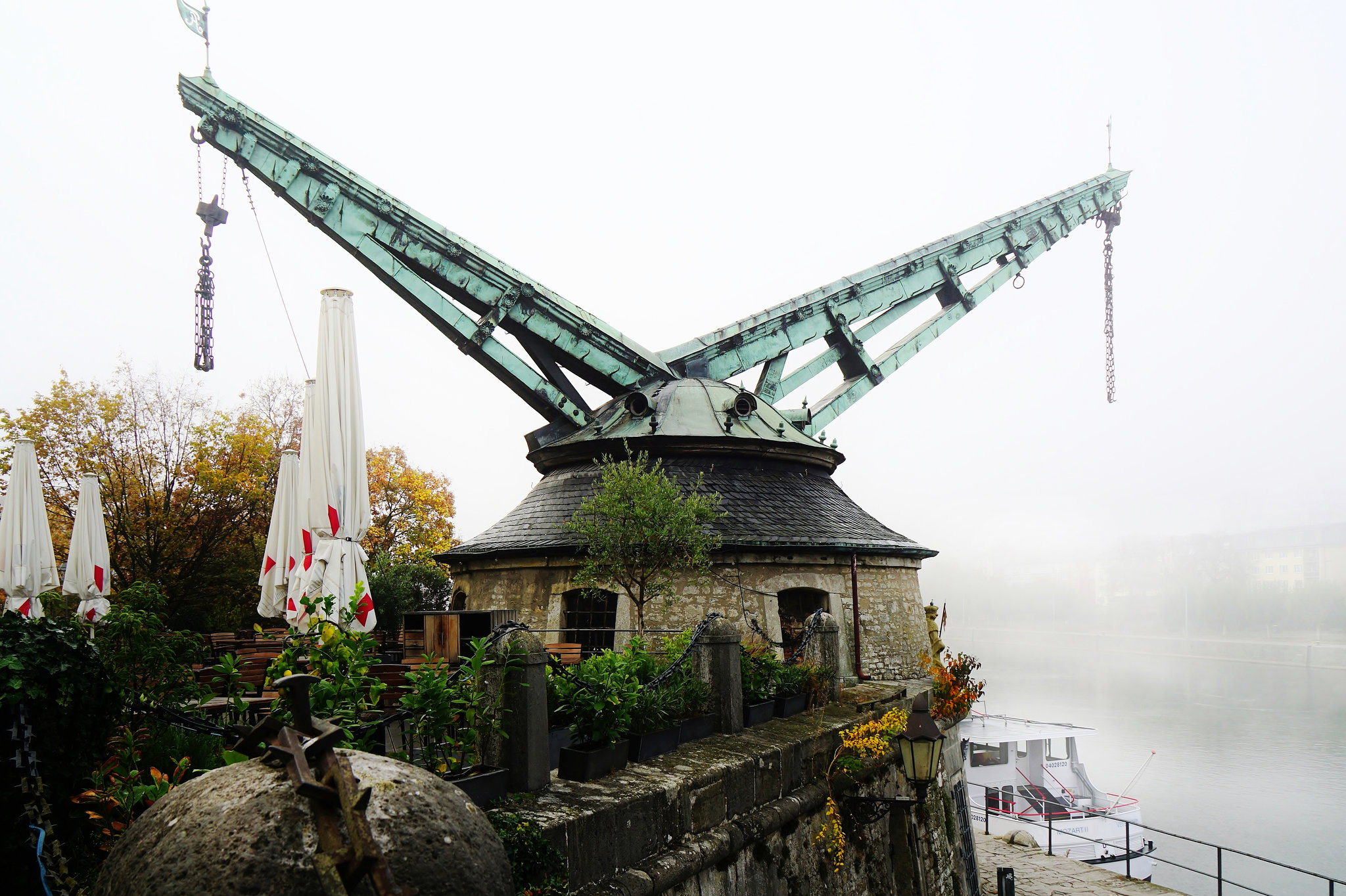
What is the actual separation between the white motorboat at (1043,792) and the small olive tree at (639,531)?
16.4 metres

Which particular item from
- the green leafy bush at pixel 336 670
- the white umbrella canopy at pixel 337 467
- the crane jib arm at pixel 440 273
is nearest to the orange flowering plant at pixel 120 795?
the green leafy bush at pixel 336 670

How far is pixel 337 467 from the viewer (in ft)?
28.1

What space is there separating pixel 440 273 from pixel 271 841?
14620 mm

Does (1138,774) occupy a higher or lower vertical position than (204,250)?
lower

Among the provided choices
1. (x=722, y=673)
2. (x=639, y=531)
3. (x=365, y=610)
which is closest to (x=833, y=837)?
(x=722, y=673)

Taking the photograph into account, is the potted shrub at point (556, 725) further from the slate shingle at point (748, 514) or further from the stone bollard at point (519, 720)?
the slate shingle at point (748, 514)

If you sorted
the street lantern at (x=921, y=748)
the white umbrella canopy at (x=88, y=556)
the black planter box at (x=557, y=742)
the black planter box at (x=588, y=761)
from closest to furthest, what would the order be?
the black planter box at (x=588, y=761)
the black planter box at (x=557, y=742)
the street lantern at (x=921, y=748)
the white umbrella canopy at (x=88, y=556)

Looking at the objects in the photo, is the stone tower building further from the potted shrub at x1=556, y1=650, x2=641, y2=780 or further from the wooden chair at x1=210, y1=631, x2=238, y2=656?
the potted shrub at x1=556, y1=650, x2=641, y2=780

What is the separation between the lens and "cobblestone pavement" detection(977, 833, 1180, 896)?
14562mm

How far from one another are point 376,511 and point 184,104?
67.8 feet

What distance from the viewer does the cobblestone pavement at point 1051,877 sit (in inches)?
573

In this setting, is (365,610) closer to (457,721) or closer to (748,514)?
(457,721)

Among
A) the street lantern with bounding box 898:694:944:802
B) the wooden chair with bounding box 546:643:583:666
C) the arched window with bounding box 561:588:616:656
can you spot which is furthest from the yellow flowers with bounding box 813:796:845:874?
the arched window with bounding box 561:588:616:656

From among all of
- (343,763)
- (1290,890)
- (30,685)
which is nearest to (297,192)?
(30,685)
